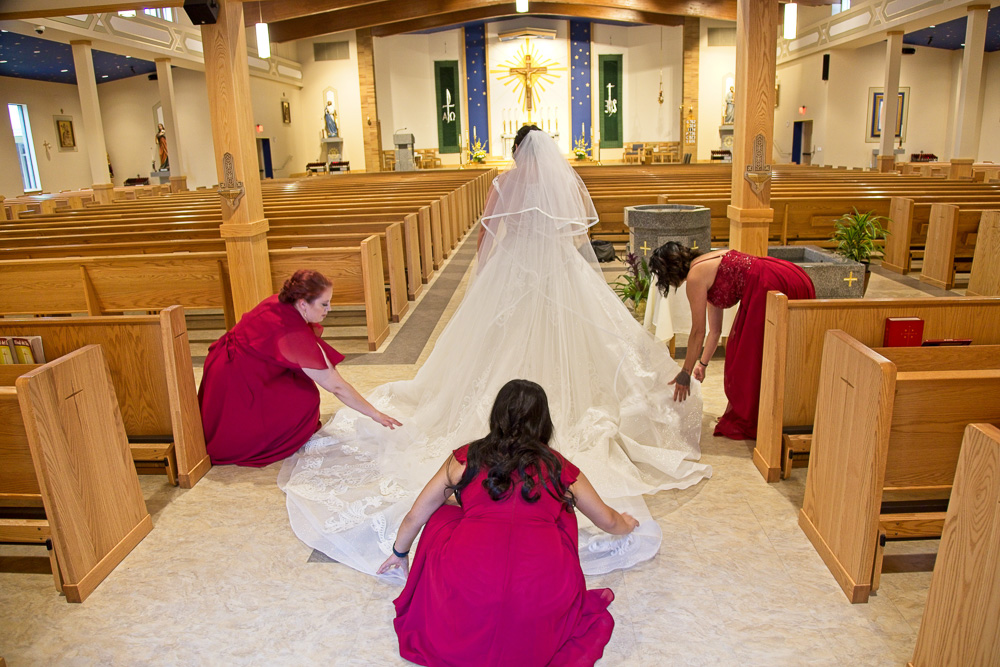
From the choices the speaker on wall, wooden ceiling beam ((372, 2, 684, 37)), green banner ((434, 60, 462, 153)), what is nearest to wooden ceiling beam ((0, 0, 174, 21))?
the speaker on wall

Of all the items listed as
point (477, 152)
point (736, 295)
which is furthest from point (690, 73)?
point (736, 295)

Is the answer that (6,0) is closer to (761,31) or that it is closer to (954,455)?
(761,31)

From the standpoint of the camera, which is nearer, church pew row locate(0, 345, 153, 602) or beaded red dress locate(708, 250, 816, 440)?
church pew row locate(0, 345, 153, 602)

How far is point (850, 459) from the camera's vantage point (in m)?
2.44

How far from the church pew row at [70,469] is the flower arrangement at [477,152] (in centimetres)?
2088

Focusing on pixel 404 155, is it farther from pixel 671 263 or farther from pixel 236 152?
pixel 671 263

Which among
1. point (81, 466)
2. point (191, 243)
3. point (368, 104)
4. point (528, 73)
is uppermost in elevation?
point (528, 73)

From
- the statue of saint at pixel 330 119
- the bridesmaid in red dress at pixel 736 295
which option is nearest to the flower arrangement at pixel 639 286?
the bridesmaid in red dress at pixel 736 295

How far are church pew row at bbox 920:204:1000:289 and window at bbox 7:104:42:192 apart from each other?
713 inches

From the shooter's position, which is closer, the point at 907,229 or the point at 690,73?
the point at 907,229

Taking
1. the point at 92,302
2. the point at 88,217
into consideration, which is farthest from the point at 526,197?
the point at 88,217

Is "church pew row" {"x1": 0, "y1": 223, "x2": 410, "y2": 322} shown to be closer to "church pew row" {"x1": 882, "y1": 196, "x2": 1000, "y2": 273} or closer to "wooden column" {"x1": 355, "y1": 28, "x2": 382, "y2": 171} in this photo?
"church pew row" {"x1": 882, "y1": 196, "x2": 1000, "y2": 273}

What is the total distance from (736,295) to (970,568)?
1969mm

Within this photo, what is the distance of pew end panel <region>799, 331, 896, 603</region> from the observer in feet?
7.50
